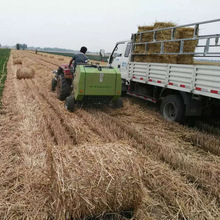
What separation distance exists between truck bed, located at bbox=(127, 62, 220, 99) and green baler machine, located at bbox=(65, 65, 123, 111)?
1.16 m

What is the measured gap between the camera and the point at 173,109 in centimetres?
693

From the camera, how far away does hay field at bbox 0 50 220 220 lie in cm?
264

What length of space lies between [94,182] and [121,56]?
7.67 m

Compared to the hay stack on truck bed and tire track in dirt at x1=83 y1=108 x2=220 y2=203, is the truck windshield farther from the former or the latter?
tire track in dirt at x1=83 y1=108 x2=220 y2=203

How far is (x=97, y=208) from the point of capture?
2639 millimetres

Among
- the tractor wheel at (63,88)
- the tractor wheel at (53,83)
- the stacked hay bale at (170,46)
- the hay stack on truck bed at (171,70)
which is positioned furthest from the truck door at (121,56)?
the tractor wheel at (53,83)

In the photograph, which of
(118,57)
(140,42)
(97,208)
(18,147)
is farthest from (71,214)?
(118,57)

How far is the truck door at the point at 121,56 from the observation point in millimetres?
9285

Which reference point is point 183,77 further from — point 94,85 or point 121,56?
point 121,56

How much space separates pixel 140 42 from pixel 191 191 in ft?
20.4

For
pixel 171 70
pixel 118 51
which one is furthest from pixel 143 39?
pixel 171 70

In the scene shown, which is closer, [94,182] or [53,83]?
[94,182]

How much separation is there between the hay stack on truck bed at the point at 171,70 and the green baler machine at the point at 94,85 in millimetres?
1264

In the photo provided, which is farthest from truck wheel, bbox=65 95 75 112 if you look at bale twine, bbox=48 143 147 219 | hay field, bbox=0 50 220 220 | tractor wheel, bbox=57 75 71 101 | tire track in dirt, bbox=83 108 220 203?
bale twine, bbox=48 143 147 219
